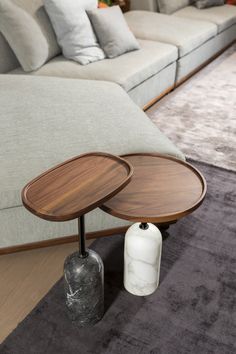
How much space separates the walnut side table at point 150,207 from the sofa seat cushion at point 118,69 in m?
1.14

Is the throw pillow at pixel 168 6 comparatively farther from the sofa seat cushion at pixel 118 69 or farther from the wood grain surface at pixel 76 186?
the wood grain surface at pixel 76 186

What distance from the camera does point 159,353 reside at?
138cm

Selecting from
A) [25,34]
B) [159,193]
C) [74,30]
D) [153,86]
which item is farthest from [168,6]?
[159,193]

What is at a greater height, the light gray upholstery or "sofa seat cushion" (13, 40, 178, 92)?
the light gray upholstery

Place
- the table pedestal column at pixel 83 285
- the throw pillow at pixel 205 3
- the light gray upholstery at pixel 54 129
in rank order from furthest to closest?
the throw pillow at pixel 205 3 → the light gray upholstery at pixel 54 129 → the table pedestal column at pixel 83 285

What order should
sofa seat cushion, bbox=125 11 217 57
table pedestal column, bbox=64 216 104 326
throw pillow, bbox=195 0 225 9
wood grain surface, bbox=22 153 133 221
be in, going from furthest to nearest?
1. throw pillow, bbox=195 0 225 9
2. sofa seat cushion, bbox=125 11 217 57
3. table pedestal column, bbox=64 216 104 326
4. wood grain surface, bbox=22 153 133 221

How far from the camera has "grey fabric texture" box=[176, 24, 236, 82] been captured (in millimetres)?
3390

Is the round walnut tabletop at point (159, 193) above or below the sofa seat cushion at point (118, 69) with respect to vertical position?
above

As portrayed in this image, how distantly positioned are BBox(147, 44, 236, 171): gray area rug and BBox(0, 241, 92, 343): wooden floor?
1.10 m

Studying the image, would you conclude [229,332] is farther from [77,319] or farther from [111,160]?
[111,160]

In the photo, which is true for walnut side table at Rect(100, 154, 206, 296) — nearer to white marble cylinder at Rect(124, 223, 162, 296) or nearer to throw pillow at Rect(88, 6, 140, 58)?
white marble cylinder at Rect(124, 223, 162, 296)

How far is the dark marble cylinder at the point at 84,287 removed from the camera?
1.33m

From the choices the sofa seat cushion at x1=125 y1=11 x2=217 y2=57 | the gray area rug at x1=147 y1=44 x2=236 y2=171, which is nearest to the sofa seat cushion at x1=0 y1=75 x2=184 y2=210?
the gray area rug at x1=147 y1=44 x2=236 y2=171

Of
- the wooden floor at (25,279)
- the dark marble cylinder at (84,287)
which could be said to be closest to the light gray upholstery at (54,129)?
the wooden floor at (25,279)
